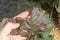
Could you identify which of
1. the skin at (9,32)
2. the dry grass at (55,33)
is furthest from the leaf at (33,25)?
the dry grass at (55,33)

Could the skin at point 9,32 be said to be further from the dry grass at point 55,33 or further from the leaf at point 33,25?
the dry grass at point 55,33

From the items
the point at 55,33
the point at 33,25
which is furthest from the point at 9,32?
the point at 55,33

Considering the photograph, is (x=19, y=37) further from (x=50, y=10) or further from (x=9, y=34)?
(x=50, y=10)

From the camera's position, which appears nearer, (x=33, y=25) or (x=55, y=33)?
(x=33, y=25)

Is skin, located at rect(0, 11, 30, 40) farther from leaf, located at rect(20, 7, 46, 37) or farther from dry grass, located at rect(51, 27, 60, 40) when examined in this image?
dry grass, located at rect(51, 27, 60, 40)

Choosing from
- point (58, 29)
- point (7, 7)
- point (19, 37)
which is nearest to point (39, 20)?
point (19, 37)

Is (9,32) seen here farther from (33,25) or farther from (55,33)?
(55,33)

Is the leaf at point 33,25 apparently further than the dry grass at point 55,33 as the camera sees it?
No

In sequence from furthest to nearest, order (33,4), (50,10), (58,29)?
1. (33,4)
2. (50,10)
3. (58,29)

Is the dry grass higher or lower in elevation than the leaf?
higher

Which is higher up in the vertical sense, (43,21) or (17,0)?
(17,0)

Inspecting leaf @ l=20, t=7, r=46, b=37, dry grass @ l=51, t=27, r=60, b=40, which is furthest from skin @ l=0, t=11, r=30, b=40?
dry grass @ l=51, t=27, r=60, b=40
